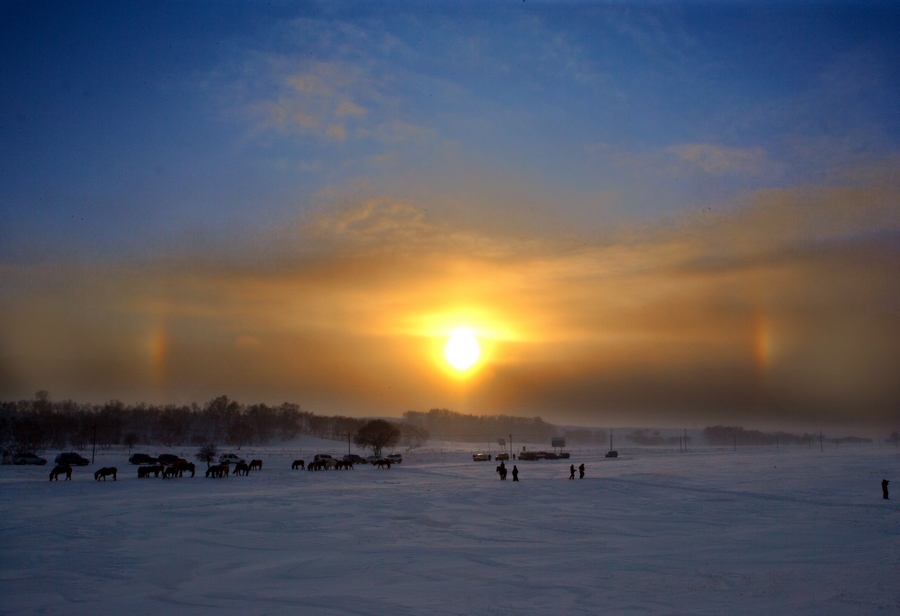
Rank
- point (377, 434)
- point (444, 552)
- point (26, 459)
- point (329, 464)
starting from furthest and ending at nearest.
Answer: point (377, 434), point (329, 464), point (26, 459), point (444, 552)

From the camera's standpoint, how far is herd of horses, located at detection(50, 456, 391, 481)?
45656mm

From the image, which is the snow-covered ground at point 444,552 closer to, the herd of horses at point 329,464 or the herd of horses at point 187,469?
the herd of horses at point 187,469

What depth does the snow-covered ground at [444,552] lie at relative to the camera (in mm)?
14609

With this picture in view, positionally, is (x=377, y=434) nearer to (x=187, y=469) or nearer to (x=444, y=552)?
(x=187, y=469)

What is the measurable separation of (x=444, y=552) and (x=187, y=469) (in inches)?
1506

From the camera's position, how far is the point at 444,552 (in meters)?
20.1

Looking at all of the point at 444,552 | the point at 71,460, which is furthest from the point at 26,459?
the point at 444,552

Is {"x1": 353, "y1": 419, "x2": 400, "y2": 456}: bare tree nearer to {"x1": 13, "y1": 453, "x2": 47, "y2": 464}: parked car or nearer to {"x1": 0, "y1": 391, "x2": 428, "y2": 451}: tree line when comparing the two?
{"x1": 0, "y1": 391, "x2": 428, "y2": 451}: tree line

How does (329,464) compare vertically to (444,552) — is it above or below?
below

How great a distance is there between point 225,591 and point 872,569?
17.5m

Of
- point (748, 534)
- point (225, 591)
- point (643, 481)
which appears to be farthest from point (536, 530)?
point (643, 481)

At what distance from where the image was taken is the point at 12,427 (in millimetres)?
104375

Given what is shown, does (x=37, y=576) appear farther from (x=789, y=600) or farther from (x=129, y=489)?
(x=129, y=489)

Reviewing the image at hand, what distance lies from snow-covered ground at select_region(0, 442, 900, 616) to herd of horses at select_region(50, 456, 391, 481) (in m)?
9.03
